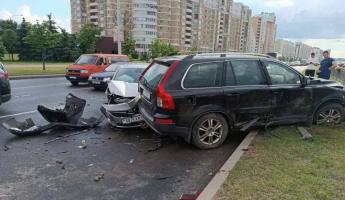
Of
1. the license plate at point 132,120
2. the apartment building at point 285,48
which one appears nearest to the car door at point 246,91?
the license plate at point 132,120

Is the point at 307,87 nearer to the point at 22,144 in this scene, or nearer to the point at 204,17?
the point at 22,144

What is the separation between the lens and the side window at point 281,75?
236 inches

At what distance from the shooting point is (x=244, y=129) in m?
5.80

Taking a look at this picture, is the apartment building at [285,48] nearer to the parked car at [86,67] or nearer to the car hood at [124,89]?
the parked car at [86,67]

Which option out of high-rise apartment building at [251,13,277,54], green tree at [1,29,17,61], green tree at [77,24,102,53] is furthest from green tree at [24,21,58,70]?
high-rise apartment building at [251,13,277,54]

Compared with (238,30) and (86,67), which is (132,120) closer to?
(86,67)

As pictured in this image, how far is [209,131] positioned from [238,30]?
419ft

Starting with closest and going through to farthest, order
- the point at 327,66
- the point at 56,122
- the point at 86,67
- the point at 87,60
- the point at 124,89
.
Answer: the point at 56,122, the point at 124,89, the point at 327,66, the point at 86,67, the point at 87,60

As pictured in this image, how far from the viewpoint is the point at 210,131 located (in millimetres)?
5531

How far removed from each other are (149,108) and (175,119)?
0.65 meters

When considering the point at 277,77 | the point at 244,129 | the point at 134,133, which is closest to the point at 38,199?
the point at 134,133

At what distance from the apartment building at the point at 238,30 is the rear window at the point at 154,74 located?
125 m

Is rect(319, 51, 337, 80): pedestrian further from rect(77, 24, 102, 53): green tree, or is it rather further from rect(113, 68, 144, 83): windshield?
rect(77, 24, 102, 53): green tree

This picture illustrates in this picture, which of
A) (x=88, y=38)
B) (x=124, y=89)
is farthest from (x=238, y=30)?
(x=124, y=89)
